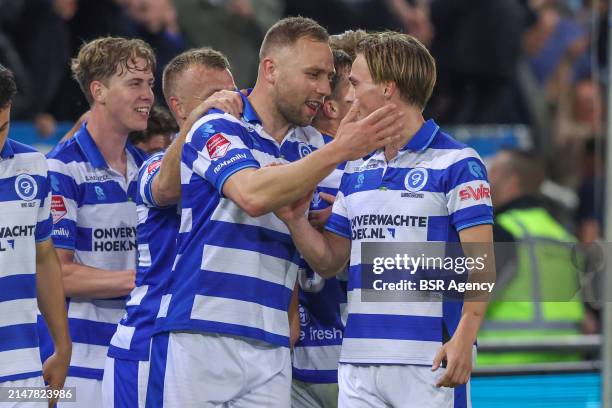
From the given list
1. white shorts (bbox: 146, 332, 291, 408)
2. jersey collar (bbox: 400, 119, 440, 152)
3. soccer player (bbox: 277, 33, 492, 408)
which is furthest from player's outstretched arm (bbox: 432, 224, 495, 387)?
white shorts (bbox: 146, 332, 291, 408)

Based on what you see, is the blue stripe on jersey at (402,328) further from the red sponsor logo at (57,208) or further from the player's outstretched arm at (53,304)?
the red sponsor logo at (57,208)

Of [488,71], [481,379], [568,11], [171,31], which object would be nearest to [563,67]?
[568,11]

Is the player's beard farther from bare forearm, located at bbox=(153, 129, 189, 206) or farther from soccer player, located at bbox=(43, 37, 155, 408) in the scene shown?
soccer player, located at bbox=(43, 37, 155, 408)

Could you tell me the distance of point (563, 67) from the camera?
40.3ft

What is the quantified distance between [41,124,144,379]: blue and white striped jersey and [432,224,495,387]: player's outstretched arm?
1.72m

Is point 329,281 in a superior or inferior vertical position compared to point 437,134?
inferior

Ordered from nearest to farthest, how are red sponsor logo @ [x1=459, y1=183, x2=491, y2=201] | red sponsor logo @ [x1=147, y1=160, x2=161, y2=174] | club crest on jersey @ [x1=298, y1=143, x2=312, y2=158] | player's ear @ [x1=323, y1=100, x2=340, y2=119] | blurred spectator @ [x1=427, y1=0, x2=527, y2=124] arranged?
red sponsor logo @ [x1=459, y1=183, x2=491, y2=201], club crest on jersey @ [x1=298, y1=143, x2=312, y2=158], red sponsor logo @ [x1=147, y1=160, x2=161, y2=174], player's ear @ [x1=323, y1=100, x2=340, y2=119], blurred spectator @ [x1=427, y1=0, x2=527, y2=124]

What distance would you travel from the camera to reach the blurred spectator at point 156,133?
5609 millimetres

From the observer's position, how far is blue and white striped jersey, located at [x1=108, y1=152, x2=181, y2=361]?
4672 millimetres

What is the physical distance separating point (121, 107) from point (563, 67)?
25.7 feet

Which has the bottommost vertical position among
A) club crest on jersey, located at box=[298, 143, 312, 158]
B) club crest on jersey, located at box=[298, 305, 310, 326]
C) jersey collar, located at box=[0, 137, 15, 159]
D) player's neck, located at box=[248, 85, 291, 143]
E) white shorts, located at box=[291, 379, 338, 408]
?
white shorts, located at box=[291, 379, 338, 408]

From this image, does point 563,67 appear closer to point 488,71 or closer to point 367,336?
point 488,71

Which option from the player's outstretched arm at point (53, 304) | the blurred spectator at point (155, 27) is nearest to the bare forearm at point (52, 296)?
the player's outstretched arm at point (53, 304)

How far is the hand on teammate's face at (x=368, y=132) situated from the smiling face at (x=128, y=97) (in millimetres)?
1539
